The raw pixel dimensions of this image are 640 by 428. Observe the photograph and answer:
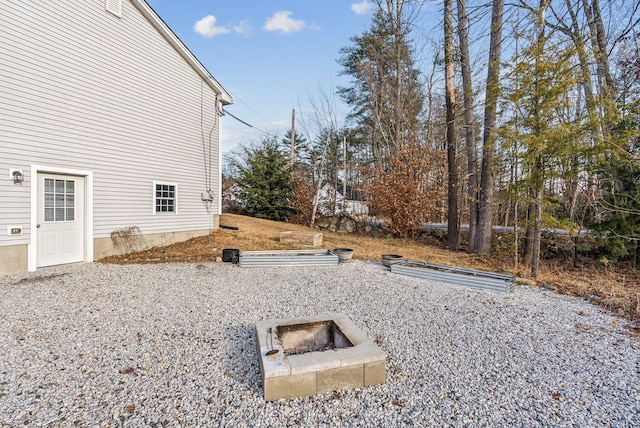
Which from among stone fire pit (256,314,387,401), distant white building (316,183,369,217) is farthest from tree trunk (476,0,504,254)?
stone fire pit (256,314,387,401)

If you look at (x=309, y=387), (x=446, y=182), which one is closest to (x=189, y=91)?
(x=446, y=182)

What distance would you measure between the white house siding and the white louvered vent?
12 cm

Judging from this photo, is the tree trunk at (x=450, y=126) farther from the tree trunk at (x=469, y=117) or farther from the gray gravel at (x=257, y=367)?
the gray gravel at (x=257, y=367)

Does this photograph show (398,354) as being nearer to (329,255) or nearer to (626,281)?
(329,255)

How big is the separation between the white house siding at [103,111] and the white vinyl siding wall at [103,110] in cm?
2

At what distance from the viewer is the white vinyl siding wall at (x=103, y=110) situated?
583 cm

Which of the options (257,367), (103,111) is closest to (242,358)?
(257,367)

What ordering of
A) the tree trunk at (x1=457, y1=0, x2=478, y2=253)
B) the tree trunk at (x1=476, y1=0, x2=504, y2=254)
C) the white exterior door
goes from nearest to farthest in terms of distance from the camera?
the white exterior door < the tree trunk at (x1=476, y1=0, x2=504, y2=254) < the tree trunk at (x1=457, y1=0, x2=478, y2=253)

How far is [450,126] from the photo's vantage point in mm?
9695

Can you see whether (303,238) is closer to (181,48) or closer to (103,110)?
(103,110)

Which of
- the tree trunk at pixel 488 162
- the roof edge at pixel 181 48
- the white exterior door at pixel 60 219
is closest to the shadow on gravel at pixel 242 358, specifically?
the white exterior door at pixel 60 219

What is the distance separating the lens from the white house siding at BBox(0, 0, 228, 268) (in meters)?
5.82

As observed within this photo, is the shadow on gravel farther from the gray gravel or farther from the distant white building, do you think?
the distant white building

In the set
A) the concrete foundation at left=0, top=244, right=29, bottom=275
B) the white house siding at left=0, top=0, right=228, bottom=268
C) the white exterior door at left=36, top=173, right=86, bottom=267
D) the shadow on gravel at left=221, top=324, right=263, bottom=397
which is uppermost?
the white house siding at left=0, top=0, right=228, bottom=268
